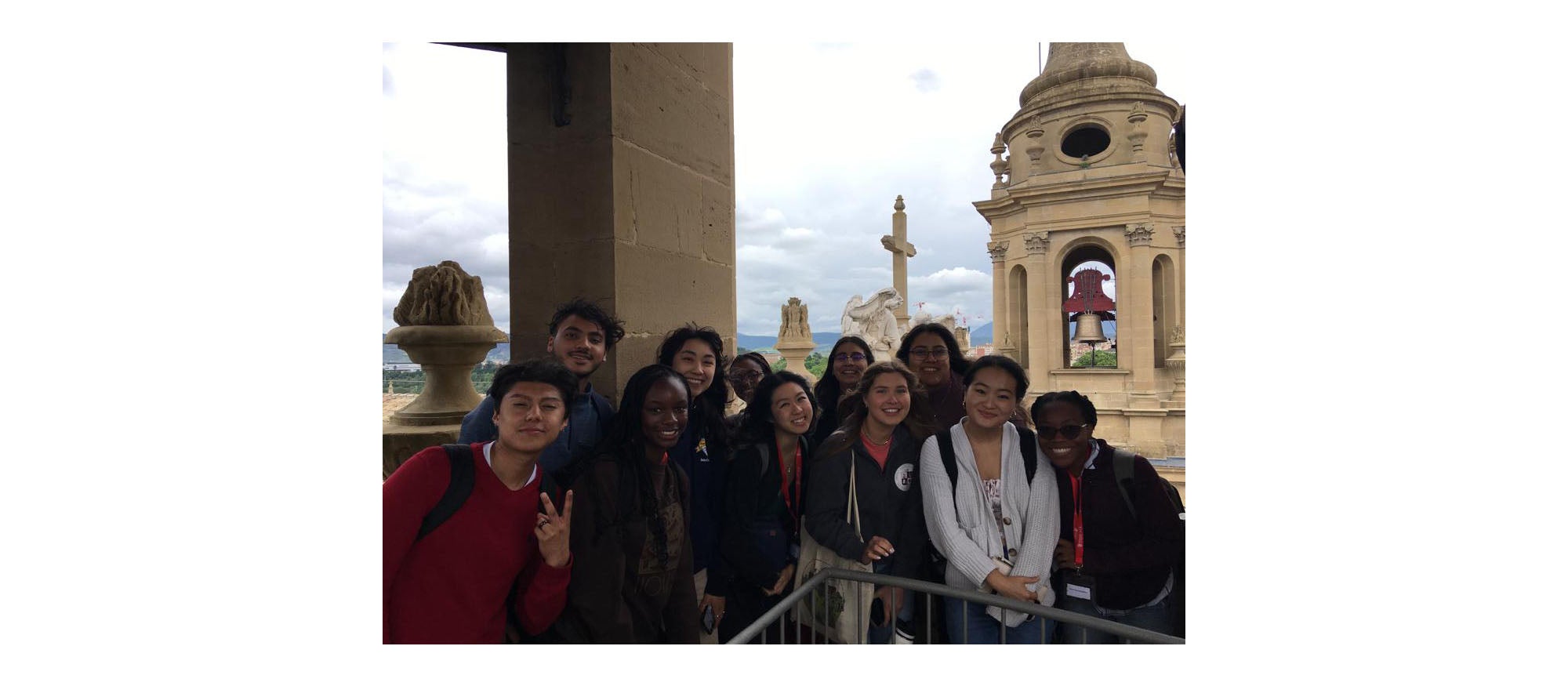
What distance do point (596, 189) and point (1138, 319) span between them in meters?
13.9

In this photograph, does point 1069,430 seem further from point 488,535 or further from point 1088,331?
point 1088,331

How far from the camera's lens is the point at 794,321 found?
738cm

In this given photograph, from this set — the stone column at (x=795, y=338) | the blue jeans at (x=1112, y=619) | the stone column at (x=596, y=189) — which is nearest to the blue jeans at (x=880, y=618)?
the blue jeans at (x=1112, y=619)

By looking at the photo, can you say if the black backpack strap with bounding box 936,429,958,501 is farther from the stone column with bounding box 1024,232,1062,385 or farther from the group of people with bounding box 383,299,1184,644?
the stone column with bounding box 1024,232,1062,385

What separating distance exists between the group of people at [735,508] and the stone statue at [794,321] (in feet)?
15.8

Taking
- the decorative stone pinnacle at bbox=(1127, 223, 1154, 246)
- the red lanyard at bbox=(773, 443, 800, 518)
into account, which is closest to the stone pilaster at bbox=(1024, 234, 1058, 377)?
the decorative stone pinnacle at bbox=(1127, 223, 1154, 246)

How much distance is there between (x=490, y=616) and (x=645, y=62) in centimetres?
214

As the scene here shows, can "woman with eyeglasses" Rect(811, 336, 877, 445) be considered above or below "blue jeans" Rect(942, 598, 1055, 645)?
above

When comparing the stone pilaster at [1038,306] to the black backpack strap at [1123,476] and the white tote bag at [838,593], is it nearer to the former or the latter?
the black backpack strap at [1123,476]

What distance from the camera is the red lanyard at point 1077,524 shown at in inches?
85.6

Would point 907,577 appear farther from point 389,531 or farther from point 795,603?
point 389,531

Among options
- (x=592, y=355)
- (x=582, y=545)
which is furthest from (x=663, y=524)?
(x=592, y=355)

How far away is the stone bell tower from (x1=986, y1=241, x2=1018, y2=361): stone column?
12.7 inches

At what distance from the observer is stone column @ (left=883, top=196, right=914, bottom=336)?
463 inches
